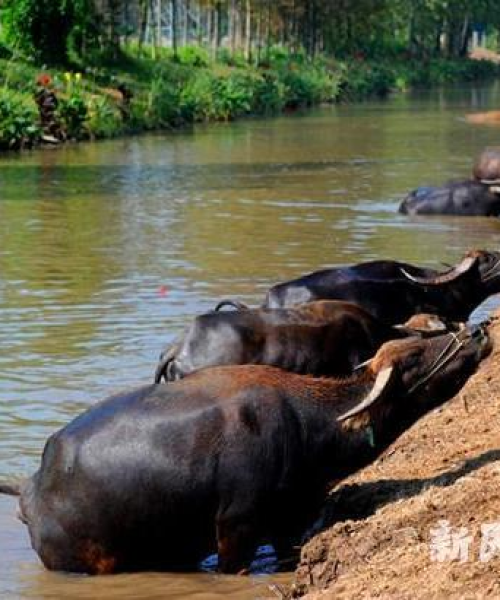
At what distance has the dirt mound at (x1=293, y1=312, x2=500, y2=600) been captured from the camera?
6250mm

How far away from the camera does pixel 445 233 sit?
798 inches

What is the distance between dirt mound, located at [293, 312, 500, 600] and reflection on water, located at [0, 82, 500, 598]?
0.44m

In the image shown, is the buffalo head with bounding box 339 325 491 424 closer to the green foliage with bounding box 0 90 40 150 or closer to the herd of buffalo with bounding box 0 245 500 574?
the herd of buffalo with bounding box 0 245 500 574

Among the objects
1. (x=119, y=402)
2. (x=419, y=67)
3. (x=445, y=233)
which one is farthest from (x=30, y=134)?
(x=419, y=67)

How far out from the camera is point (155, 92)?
43.4m

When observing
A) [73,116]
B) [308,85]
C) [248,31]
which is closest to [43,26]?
[73,116]

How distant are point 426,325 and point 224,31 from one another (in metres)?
83.6

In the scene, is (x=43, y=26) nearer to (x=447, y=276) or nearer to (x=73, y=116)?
(x=73, y=116)

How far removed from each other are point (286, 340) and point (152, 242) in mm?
9909

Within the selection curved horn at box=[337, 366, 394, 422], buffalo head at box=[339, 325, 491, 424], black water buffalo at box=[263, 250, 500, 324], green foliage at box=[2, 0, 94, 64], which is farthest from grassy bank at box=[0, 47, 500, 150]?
curved horn at box=[337, 366, 394, 422]

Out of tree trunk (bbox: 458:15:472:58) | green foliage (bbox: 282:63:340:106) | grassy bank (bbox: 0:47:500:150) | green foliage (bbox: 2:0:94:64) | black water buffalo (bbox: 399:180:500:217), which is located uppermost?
green foliage (bbox: 2:0:94:64)

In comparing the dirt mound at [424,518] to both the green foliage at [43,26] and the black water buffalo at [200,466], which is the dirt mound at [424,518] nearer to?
the black water buffalo at [200,466]

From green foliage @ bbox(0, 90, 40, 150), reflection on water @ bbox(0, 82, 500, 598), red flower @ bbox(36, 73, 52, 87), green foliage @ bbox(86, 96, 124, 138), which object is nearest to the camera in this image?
reflection on water @ bbox(0, 82, 500, 598)

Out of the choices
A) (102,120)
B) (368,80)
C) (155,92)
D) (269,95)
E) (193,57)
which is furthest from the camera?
(368,80)
